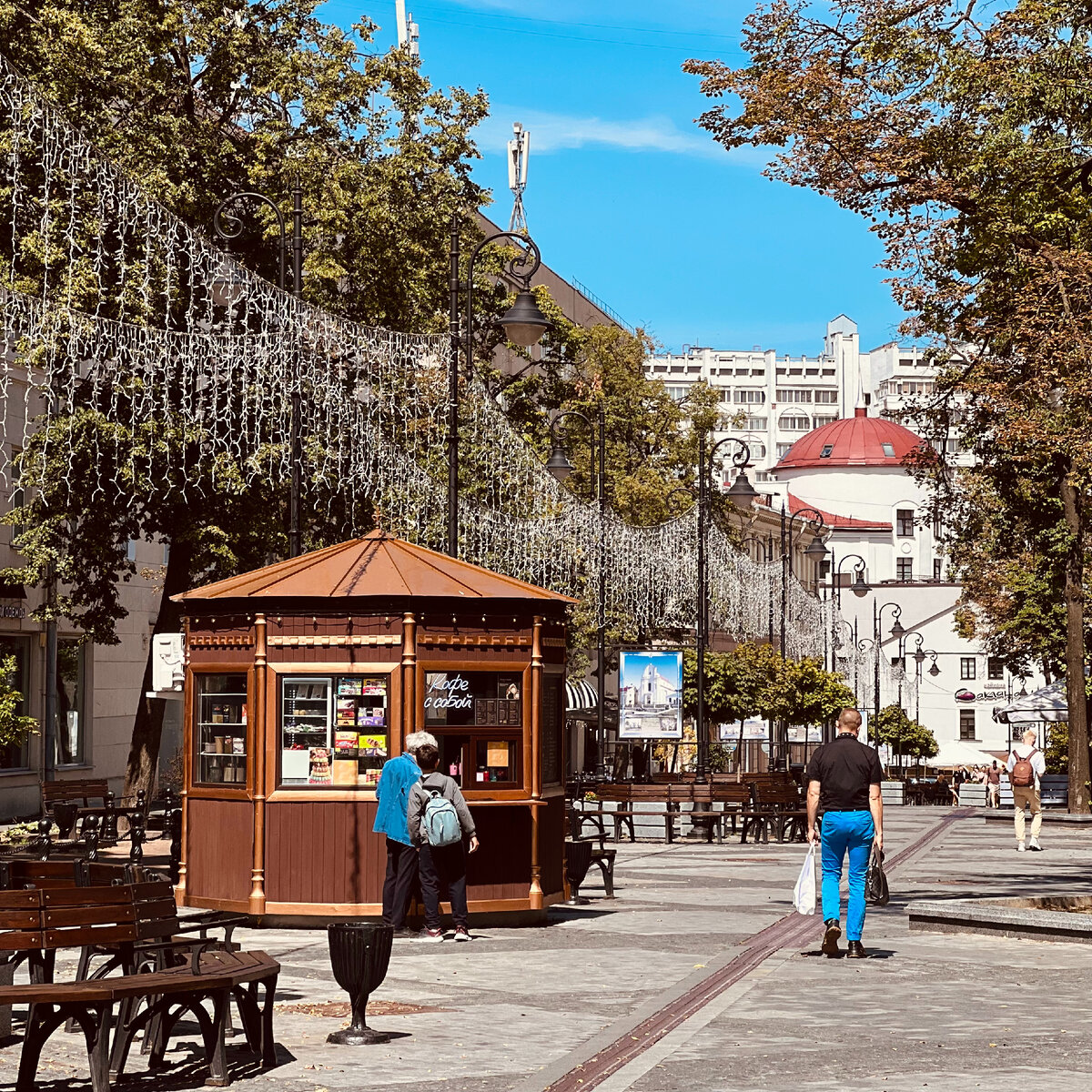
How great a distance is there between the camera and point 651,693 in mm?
34125

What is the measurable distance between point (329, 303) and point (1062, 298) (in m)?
17.4

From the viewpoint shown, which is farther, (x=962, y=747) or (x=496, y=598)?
(x=962, y=747)

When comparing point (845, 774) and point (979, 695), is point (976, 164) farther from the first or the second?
point (979, 695)

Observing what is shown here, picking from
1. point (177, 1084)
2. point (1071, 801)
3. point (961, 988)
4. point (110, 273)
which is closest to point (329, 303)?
point (110, 273)

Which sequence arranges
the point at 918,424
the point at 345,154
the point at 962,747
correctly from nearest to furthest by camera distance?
the point at 918,424, the point at 345,154, the point at 962,747

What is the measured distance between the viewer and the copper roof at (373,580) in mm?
16656

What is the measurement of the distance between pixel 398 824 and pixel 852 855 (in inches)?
141

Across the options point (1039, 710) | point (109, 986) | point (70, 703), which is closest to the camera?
point (109, 986)

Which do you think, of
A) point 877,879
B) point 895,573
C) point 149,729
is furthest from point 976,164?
point 895,573

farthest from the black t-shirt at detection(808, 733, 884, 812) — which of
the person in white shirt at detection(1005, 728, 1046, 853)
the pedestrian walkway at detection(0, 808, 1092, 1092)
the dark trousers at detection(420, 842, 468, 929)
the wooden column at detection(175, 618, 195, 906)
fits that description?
the person in white shirt at detection(1005, 728, 1046, 853)

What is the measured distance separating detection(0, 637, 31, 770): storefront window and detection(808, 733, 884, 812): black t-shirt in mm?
25352

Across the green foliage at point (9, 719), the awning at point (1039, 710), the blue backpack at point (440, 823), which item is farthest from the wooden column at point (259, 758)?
the awning at point (1039, 710)

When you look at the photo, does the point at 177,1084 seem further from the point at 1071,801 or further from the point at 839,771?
the point at 1071,801

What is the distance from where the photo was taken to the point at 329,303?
111 ft
